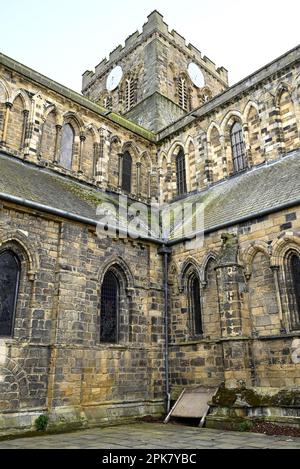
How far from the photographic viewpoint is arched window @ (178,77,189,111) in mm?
25922

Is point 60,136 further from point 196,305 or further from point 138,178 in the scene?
point 196,305

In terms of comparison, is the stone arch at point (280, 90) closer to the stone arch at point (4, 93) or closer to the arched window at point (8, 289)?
the stone arch at point (4, 93)

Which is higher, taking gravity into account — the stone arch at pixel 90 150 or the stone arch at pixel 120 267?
the stone arch at pixel 90 150

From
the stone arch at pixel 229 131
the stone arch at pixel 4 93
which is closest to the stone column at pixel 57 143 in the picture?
the stone arch at pixel 4 93

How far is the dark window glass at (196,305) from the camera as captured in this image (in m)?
13.3

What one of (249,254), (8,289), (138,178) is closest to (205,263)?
(249,254)

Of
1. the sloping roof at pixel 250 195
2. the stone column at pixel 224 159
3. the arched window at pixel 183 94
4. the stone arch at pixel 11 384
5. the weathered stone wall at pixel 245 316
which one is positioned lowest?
the stone arch at pixel 11 384

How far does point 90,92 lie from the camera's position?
30.5 m

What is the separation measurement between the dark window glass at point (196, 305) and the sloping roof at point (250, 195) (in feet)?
5.87

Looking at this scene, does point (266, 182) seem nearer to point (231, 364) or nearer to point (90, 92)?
point (231, 364)

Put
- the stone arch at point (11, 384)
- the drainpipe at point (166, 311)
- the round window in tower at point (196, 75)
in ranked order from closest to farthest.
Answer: the stone arch at point (11, 384), the drainpipe at point (166, 311), the round window in tower at point (196, 75)

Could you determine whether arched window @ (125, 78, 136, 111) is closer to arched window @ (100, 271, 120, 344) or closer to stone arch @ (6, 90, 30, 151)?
stone arch @ (6, 90, 30, 151)

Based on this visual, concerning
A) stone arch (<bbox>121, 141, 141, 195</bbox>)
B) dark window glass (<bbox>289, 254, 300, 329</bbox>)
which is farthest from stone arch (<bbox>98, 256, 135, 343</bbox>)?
stone arch (<bbox>121, 141, 141, 195</bbox>)
